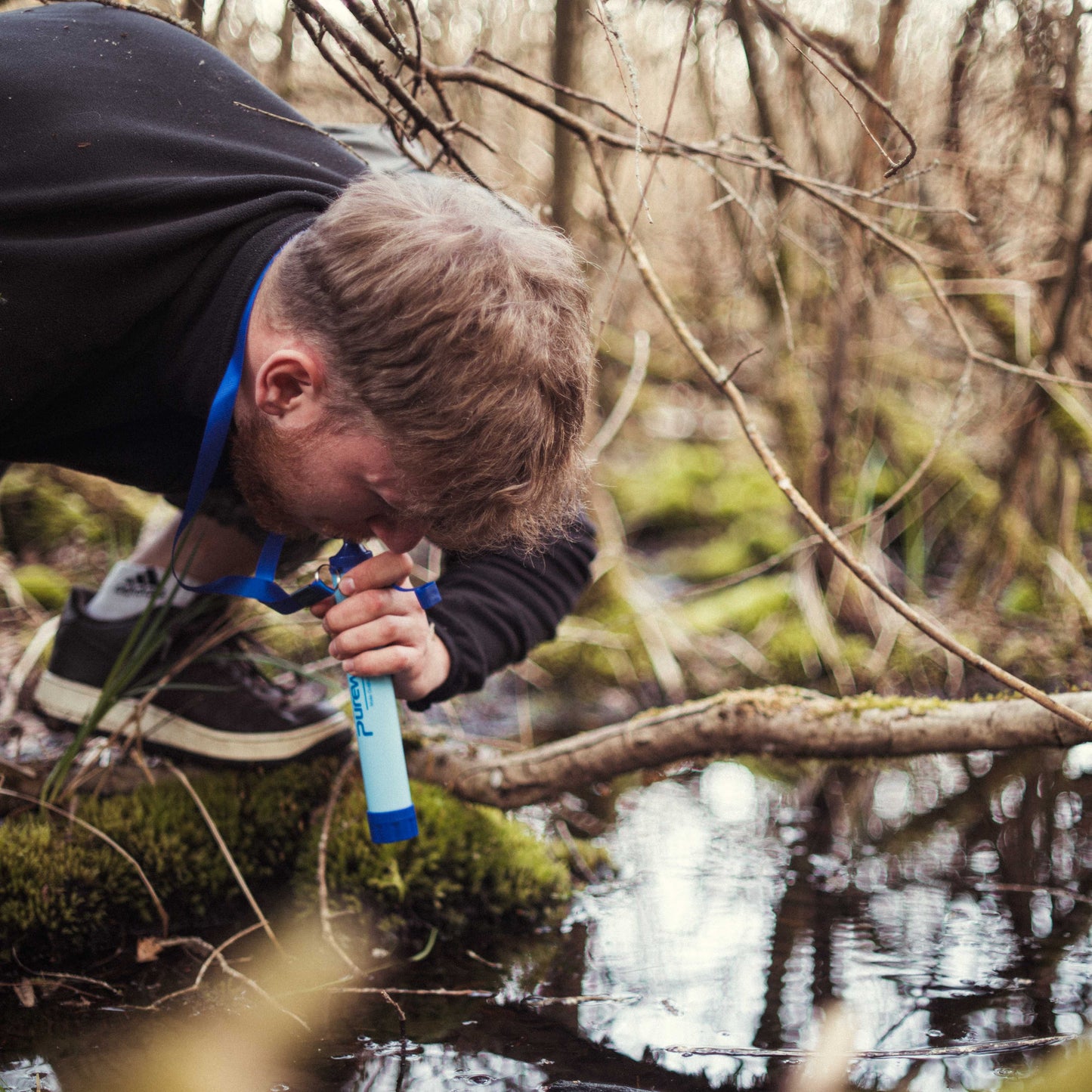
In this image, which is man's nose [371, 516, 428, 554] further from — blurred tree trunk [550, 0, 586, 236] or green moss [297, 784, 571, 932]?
blurred tree trunk [550, 0, 586, 236]

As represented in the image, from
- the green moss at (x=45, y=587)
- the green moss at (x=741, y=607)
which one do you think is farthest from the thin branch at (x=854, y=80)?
the green moss at (x=45, y=587)

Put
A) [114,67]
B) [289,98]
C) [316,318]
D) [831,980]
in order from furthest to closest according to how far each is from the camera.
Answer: [289,98] → [831,980] → [114,67] → [316,318]

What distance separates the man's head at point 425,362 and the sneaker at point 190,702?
0.75 meters

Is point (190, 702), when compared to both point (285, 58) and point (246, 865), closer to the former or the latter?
point (246, 865)

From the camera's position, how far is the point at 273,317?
59.7 inches

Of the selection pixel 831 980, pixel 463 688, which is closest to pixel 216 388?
pixel 463 688

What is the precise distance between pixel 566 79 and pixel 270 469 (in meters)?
2.55

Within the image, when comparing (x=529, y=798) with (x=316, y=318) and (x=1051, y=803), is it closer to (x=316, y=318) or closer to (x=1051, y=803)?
(x=316, y=318)

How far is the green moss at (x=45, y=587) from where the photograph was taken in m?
3.39

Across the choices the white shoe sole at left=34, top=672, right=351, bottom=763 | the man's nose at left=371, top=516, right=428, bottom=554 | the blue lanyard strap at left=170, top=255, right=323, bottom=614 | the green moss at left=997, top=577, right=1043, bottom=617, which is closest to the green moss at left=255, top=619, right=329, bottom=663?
the white shoe sole at left=34, top=672, right=351, bottom=763

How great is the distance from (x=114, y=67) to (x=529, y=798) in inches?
63.9

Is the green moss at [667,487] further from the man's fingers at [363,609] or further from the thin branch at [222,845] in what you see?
the man's fingers at [363,609]

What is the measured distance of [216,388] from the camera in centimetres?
155

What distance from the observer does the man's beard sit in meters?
1.55
